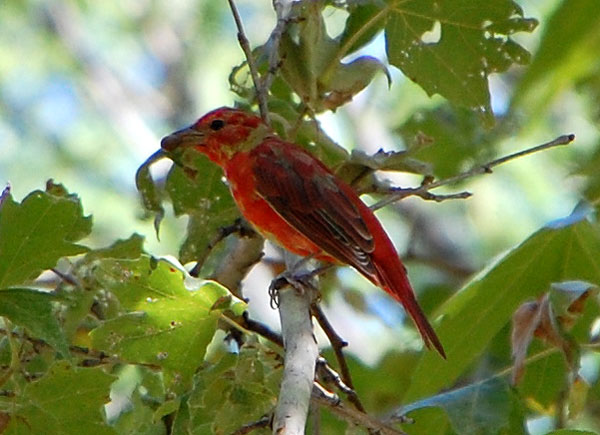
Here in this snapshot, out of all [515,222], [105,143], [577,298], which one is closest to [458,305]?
[577,298]

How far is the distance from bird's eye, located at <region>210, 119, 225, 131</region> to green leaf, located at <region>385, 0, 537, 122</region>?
90 cm

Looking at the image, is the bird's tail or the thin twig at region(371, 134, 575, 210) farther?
the bird's tail

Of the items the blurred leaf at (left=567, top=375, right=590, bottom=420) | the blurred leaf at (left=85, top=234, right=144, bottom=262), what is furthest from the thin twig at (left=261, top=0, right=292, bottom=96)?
the blurred leaf at (left=567, top=375, right=590, bottom=420)

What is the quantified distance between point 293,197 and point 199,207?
0.55 m

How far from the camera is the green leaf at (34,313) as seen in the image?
2.52 meters

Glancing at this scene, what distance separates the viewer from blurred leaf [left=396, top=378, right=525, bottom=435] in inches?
104

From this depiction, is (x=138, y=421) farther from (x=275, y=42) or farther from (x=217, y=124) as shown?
(x=217, y=124)

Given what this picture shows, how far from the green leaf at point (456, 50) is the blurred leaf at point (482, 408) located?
113cm

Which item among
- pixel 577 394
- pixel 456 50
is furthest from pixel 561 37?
pixel 577 394

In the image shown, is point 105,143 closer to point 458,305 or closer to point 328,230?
point 328,230

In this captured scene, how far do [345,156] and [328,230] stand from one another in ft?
1.55

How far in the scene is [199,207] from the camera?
12.5 feet

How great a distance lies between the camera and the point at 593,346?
294 cm

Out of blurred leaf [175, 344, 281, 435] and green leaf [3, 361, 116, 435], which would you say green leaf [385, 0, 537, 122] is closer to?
blurred leaf [175, 344, 281, 435]
